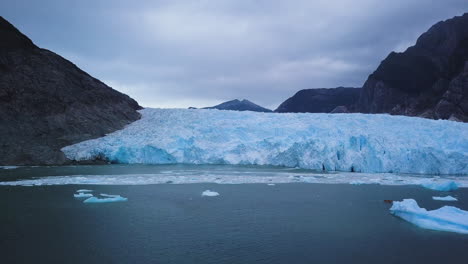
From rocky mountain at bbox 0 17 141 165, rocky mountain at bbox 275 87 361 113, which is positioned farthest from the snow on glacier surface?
rocky mountain at bbox 275 87 361 113

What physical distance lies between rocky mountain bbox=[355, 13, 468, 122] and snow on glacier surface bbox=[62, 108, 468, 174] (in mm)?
36694

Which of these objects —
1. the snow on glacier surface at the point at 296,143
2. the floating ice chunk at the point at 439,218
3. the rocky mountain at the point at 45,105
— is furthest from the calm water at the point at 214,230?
the rocky mountain at the point at 45,105

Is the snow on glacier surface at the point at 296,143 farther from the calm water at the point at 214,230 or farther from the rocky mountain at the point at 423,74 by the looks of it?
the rocky mountain at the point at 423,74

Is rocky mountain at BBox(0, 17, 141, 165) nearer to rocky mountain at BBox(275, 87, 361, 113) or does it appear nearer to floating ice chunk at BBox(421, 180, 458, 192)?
floating ice chunk at BBox(421, 180, 458, 192)

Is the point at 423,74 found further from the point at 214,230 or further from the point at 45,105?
the point at 214,230

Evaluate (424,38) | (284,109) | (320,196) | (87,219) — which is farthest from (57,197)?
(284,109)

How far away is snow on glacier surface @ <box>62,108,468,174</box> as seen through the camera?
1747cm

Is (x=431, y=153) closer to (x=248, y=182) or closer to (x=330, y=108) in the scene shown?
(x=248, y=182)

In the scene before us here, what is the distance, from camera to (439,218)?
21.9ft

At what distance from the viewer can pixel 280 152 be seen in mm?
19188

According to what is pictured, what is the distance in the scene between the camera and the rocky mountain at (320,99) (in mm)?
93125

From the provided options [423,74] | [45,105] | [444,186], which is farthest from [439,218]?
[423,74]

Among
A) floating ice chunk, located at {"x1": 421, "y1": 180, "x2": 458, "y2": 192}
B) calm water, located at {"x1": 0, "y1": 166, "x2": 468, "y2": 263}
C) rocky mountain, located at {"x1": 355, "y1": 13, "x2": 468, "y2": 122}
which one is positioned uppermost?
rocky mountain, located at {"x1": 355, "y1": 13, "x2": 468, "y2": 122}

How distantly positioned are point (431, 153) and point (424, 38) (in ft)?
205
